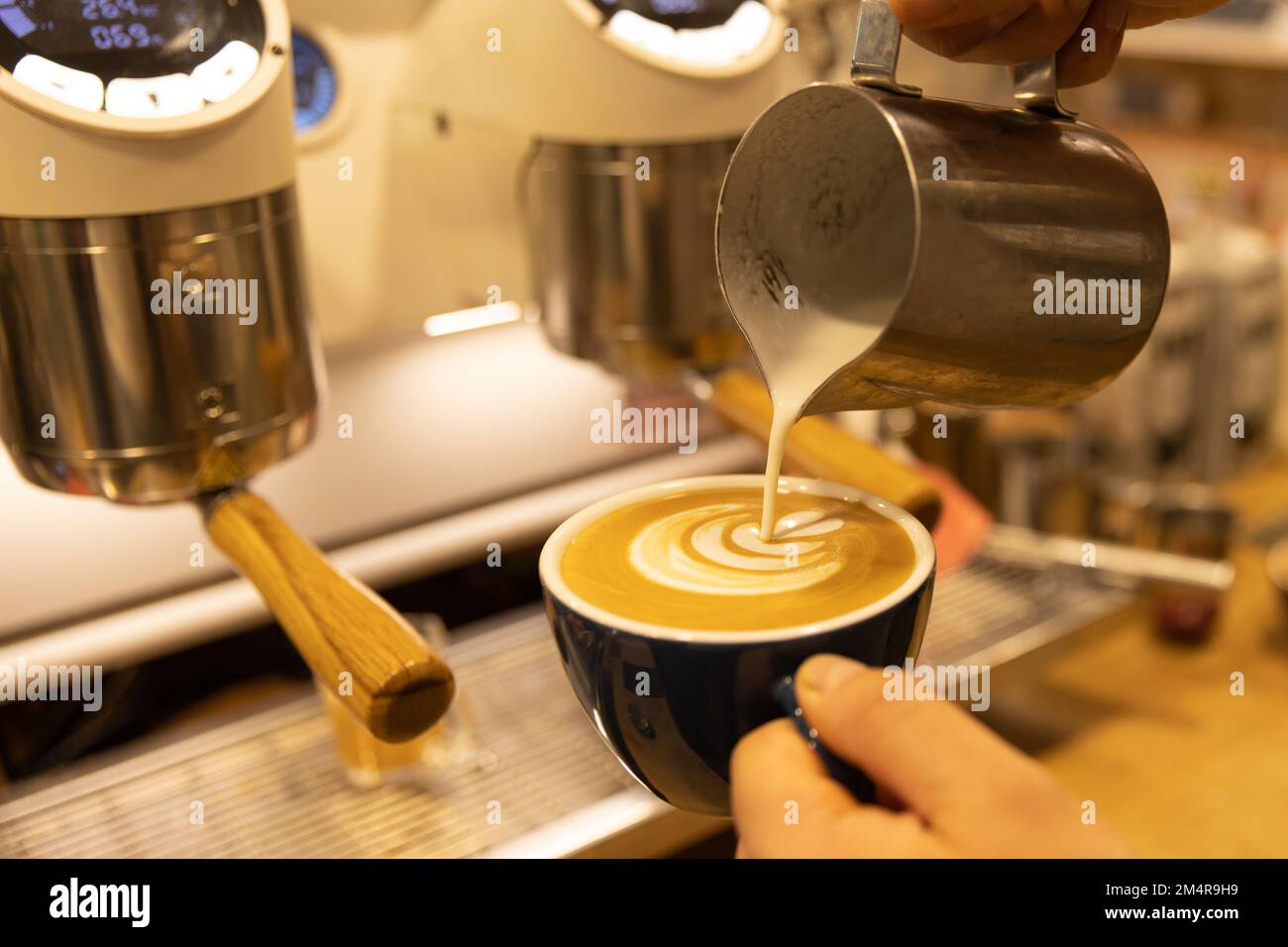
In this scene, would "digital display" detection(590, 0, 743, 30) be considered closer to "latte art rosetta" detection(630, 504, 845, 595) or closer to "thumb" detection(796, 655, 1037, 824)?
"latte art rosetta" detection(630, 504, 845, 595)

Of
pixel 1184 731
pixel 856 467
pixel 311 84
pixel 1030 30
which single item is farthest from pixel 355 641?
pixel 1184 731

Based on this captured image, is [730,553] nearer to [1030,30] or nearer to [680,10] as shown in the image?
[1030,30]

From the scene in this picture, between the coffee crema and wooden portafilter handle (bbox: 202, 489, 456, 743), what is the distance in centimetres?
Result: 6

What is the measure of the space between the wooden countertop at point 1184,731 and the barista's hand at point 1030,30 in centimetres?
51

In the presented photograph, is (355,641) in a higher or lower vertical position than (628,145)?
lower

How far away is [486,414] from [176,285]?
14.5 inches

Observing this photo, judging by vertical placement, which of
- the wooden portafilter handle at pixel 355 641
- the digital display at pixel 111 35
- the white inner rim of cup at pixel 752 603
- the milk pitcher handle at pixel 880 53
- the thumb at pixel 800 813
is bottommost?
the thumb at pixel 800 813

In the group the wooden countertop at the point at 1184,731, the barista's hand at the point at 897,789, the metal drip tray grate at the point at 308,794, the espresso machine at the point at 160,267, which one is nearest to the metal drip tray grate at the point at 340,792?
the metal drip tray grate at the point at 308,794

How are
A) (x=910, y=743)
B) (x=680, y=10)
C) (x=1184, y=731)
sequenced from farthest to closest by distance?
(x=1184, y=731) < (x=680, y=10) < (x=910, y=743)

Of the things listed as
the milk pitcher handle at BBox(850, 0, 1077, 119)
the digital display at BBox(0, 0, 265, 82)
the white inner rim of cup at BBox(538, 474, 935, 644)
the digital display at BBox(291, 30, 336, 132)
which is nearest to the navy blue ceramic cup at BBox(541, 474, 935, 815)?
the white inner rim of cup at BBox(538, 474, 935, 644)

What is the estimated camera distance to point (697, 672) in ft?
1.31

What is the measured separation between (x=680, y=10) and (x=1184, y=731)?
0.65m

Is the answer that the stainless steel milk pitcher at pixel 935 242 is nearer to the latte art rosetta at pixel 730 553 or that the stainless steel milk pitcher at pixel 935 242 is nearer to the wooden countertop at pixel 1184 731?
the latte art rosetta at pixel 730 553

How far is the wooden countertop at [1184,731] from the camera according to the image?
2.84 feet
